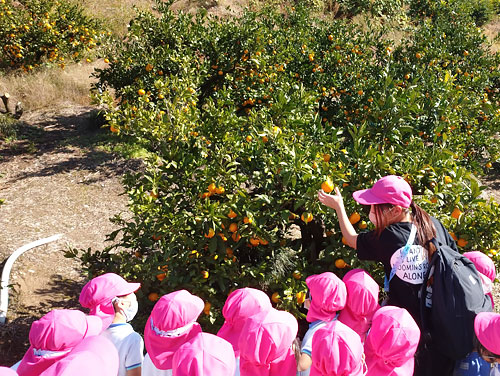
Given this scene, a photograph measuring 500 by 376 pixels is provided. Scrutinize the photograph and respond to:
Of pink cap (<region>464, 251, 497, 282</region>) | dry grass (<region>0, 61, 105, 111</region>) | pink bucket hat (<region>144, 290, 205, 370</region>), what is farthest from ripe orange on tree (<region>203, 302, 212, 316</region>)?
dry grass (<region>0, 61, 105, 111</region>)

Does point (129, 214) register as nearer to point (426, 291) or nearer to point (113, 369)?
point (113, 369)

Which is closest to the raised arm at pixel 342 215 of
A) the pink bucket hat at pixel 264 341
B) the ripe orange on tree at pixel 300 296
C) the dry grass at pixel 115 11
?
the ripe orange on tree at pixel 300 296

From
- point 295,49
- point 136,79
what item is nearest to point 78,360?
point 136,79

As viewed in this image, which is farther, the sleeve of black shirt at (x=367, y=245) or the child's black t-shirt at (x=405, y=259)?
the sleeve of black shirt at (x=367, y=245)

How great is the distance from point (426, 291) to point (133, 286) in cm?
142

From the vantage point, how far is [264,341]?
5.27 feet

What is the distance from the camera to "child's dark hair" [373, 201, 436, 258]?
197cm

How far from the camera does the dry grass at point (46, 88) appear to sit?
28.5 feet

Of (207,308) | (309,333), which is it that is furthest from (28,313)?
(309,333)

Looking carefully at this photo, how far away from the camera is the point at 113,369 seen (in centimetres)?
183

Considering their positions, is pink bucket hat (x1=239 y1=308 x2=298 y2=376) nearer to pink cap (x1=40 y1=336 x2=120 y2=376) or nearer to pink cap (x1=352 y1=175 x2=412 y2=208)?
pink cap (x1=40 y1=336 x2=120 y2=376)

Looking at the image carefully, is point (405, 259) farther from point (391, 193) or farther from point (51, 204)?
point (51, 204)

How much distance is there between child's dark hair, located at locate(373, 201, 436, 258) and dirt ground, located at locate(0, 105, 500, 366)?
2.28 metres

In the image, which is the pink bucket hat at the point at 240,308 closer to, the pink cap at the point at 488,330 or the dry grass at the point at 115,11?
the pink cap at the point at 488,330
